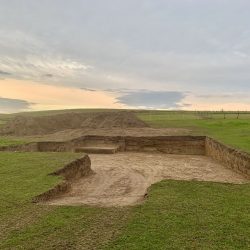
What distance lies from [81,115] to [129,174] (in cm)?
2546

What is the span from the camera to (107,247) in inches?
237

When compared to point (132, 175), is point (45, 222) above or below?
above

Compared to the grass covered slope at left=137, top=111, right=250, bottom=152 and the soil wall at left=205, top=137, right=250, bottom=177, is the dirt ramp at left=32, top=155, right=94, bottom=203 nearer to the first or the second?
the soil wall at left=205, top=137, right=250, bottom=177

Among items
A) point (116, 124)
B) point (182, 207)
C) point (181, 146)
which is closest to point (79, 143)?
point (181, 146)

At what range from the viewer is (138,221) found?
730 cm

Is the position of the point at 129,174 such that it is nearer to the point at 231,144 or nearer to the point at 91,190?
the point at 91,190

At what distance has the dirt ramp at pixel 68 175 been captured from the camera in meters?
9.90

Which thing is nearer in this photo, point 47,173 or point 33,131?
point 47,173

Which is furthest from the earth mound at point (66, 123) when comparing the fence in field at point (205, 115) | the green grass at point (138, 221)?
the green grass at point (138, 221)

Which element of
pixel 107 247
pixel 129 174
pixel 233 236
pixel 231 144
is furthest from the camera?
pixel 231 144

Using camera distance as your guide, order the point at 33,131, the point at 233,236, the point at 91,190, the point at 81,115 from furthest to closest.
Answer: the point at 81,115 < the point at 33,131 < the point at 91,190 < the point at 233,236

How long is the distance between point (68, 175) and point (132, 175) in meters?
3.66

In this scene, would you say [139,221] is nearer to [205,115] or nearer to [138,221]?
[138,221]

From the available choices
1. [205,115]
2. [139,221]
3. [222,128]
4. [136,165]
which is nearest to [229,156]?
[136,165]
